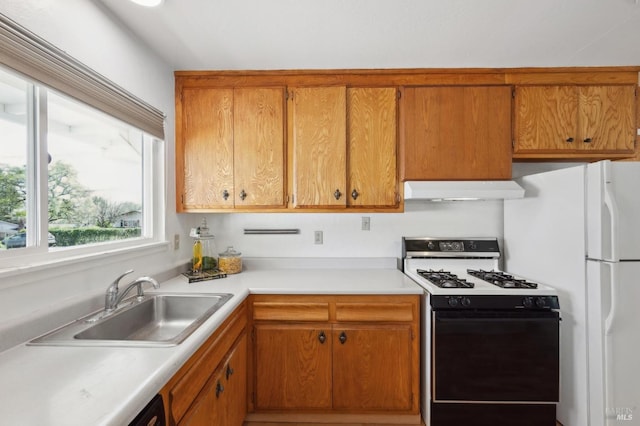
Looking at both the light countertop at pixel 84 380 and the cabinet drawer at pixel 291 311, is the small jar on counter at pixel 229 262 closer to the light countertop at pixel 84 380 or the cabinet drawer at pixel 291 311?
the cabinet drawer at pixel 291 311

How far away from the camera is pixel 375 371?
185 centimetres

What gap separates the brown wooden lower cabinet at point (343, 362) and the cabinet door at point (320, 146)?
0.72 metres

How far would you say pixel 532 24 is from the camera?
64.3 inches

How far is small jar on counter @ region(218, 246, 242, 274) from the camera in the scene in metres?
2.26

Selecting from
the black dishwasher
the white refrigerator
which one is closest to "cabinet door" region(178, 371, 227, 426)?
the black dishwasher

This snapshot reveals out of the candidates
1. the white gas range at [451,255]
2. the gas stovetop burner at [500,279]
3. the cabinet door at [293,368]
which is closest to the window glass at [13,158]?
the cabinet door at [293,368]

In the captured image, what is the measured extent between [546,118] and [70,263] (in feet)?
9.33

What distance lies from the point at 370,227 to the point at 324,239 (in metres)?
0.39

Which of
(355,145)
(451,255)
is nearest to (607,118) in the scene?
(451,255)

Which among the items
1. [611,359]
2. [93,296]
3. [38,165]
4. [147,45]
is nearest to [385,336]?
[611,359]

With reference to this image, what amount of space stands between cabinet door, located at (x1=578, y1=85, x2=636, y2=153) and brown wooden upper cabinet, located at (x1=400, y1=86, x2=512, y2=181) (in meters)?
0.50

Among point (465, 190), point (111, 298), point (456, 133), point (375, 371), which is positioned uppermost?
point (456, 133)

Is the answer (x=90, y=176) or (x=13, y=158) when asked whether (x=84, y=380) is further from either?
(x=90, y=176)

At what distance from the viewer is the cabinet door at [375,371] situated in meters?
1.84
